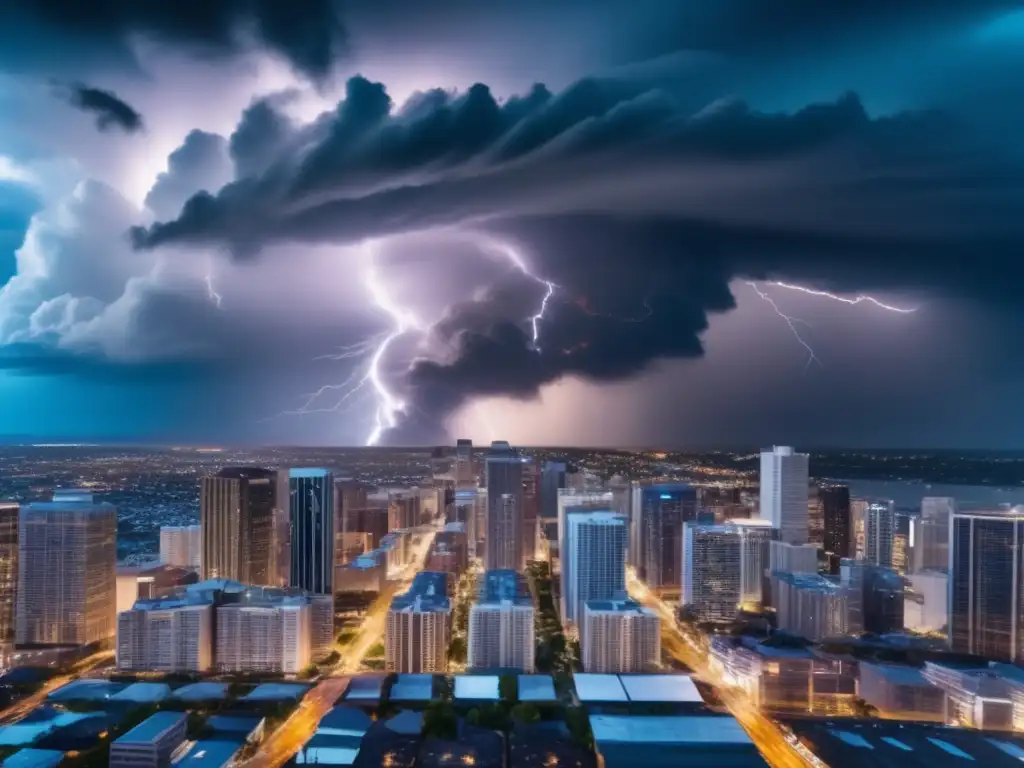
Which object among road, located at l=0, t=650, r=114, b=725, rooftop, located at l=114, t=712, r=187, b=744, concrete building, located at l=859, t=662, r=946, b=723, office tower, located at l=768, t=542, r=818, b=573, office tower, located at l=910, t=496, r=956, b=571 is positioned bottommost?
road, located at l=0, t=650, r=114, b=725

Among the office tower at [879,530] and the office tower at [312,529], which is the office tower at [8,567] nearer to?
the office tower at [312,529]

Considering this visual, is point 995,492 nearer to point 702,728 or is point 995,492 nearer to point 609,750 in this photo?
point 702,728

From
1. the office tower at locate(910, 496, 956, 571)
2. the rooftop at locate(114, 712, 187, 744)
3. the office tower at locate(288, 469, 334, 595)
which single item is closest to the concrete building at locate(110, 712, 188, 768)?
the rooftop at locate(114, 712, 187, 744)

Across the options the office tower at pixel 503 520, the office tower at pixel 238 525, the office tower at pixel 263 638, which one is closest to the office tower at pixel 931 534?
the office tower at pixel 503 520

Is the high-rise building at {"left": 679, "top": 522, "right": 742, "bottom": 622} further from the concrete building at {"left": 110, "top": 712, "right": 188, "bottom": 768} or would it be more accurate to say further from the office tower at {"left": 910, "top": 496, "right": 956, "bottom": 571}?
the concrete building at {"left": 110, "top": 712, "right": 188, "bottom": 768}

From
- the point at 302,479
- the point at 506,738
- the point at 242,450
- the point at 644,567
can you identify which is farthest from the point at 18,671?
the point at 644,567

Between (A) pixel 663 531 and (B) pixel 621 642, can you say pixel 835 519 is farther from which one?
(B) pixel 621 642
